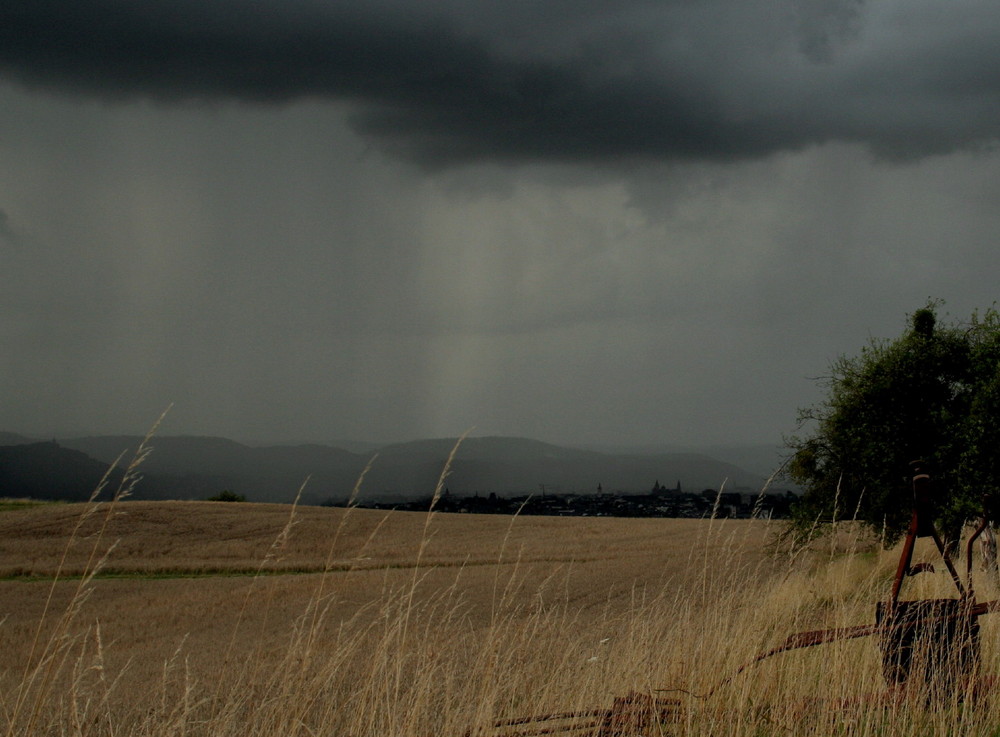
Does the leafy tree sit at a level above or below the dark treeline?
above

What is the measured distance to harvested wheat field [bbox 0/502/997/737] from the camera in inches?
183

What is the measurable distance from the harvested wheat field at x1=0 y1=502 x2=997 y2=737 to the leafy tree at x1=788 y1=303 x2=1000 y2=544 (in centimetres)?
232

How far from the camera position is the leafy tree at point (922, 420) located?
18.6 metres

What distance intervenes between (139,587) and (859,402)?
23512mm

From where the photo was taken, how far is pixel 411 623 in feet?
51.0

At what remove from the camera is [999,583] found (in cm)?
1483

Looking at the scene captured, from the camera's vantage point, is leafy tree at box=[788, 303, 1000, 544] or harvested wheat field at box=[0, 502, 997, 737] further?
leafy tree at box=[788, 303, 1000, 544]

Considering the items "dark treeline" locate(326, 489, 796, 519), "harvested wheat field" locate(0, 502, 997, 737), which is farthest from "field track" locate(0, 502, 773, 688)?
"dark treeline" locate(326, 489, 796, 519)

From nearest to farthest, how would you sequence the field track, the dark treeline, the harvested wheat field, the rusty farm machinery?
1. the rusty farm machinery
2. the harvested wheat field
3. the field track
4. the dark treeline

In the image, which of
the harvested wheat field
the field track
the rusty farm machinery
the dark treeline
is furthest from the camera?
the dark treeline

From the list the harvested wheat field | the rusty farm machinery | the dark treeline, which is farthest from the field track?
the dark treeline

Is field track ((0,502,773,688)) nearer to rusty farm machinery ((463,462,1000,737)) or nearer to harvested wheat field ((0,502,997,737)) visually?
harvested wheat field ((0,502,997,737))

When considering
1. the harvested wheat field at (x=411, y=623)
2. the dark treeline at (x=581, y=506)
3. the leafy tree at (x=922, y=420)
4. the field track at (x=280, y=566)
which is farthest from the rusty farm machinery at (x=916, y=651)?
the dark treeline at (x=581, y=506)

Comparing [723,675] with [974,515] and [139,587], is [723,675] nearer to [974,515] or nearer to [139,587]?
[974,515]
